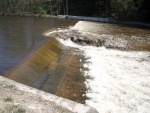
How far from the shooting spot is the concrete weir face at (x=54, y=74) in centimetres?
826

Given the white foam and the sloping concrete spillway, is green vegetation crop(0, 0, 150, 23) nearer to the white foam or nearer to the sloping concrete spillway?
the white foam

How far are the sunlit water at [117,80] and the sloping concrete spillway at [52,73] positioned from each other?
486mm

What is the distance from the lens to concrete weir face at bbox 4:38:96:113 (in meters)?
8.26

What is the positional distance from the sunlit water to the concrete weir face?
465mm

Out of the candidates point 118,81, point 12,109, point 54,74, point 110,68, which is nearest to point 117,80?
point 118,81

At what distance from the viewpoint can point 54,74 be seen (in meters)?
9.80

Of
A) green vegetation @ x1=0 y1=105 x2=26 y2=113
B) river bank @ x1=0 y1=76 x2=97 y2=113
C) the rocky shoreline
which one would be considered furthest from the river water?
green vegetation @ x1=0 y1=105 x2=26 y2=113

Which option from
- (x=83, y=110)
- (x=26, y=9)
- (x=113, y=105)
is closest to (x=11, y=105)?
(x=83, y=110)

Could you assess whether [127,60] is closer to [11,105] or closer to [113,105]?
[113,105]

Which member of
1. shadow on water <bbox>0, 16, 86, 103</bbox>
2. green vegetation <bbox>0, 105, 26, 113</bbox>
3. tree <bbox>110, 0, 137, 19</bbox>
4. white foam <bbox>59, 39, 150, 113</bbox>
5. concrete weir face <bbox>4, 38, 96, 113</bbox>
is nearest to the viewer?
green vegetation <bbox>0, 105, 26, 113</bbox>

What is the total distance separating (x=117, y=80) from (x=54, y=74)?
2.53m

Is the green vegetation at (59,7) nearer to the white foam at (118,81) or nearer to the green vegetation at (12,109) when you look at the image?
the white foam at (118,81)

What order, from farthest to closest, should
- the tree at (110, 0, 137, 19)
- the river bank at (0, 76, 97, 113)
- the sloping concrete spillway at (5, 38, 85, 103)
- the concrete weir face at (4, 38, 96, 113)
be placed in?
the tree at (110, 0, 137, 19), the sloping concrete spillway at (5, 38, 85, 103), the concrete weir face at (4, 38, 96, 113), the river bank at (0, 76, 97, 113)

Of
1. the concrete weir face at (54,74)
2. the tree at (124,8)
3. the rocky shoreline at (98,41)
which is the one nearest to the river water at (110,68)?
the rocky shoreline at (98,41)
